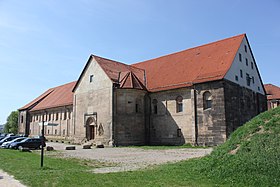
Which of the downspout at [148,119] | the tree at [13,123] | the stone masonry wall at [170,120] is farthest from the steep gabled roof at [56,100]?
the tree at [13,123]

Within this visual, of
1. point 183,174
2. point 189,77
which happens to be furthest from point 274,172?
point 189,77

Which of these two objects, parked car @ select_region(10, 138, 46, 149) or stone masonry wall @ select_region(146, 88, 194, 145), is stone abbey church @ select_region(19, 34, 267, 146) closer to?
stone masonry wall @ select_region(146, 88, 194, 145)

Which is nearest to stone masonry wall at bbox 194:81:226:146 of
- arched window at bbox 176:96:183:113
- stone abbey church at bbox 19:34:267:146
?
stone abbey church at bbox 19:34:267:146

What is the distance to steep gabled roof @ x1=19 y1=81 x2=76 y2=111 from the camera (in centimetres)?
4653

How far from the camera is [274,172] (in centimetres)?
913

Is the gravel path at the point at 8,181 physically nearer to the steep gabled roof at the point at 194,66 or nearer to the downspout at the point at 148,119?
the steep gabled roof at the point at 194,66

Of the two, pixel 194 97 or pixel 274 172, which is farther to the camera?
pixel 194 97

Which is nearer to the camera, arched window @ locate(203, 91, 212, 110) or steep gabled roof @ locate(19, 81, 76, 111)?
arched window @ locate(203, 91, 212, 110)

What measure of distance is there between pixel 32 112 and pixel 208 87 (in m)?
41.8

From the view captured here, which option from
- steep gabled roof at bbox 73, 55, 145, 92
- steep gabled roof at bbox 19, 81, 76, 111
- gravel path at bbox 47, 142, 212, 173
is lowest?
gravel path at bbox 47, 142, 212, 173

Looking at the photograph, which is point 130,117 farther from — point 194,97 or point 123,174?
point 123,174

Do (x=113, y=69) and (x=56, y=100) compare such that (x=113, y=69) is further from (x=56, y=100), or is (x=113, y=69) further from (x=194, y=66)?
(x=56, y=100)

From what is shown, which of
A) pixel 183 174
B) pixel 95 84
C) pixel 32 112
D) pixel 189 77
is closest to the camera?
pixel 183 174

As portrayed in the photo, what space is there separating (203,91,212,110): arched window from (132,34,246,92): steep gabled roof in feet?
4.98
